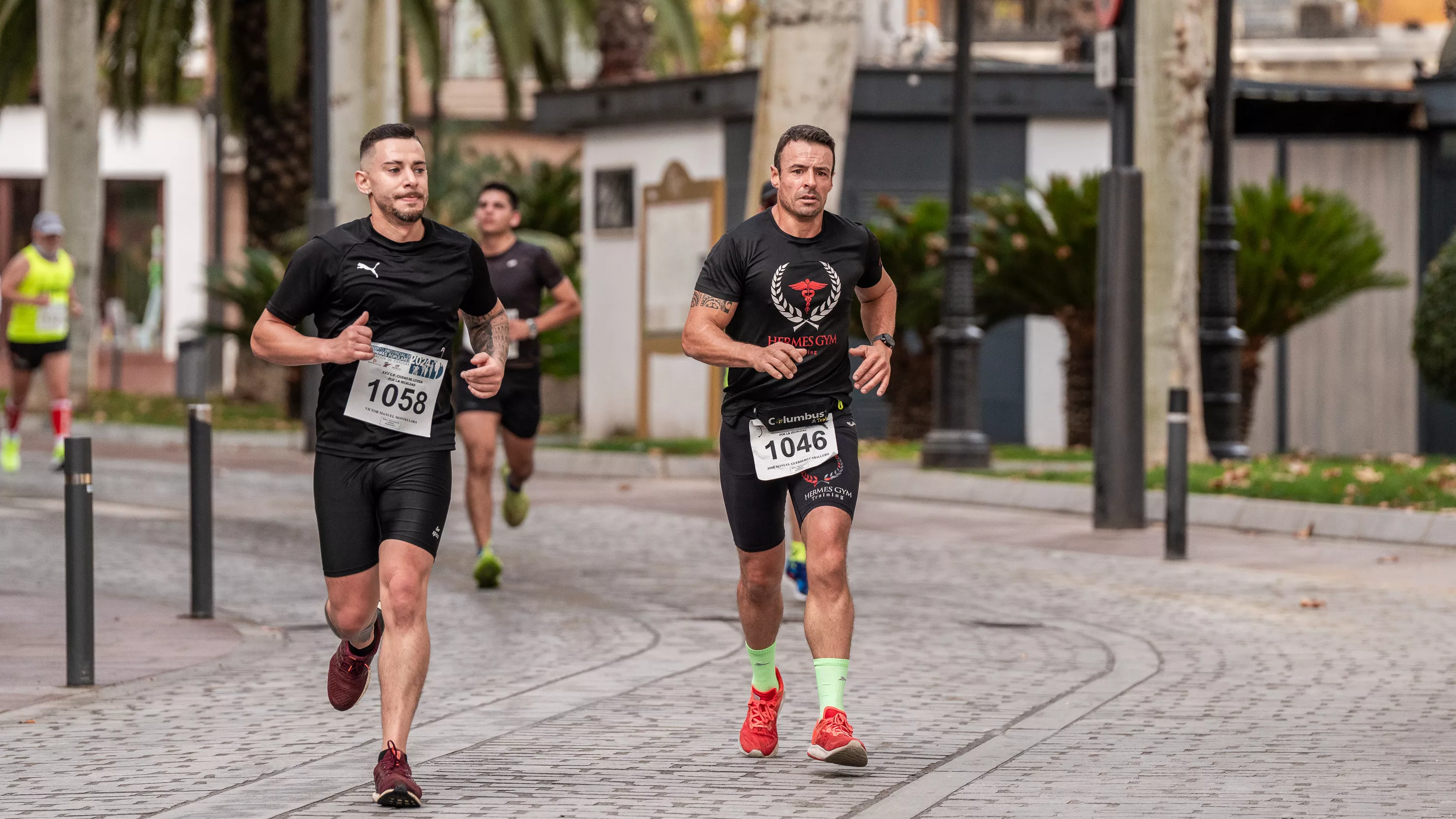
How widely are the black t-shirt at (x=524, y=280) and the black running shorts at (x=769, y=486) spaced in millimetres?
4686

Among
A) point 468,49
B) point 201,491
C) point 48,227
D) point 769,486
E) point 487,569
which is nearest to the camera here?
point 769,486

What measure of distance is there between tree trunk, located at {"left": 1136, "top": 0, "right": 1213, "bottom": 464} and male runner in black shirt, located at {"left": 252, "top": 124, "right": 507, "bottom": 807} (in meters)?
11.7

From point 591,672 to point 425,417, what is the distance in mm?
2505

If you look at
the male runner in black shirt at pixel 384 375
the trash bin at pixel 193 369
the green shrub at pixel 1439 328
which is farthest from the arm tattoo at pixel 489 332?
the trash bin at pixel 193 369

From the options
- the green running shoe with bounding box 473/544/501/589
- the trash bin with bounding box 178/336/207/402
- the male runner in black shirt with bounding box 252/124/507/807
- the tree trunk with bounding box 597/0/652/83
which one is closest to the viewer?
the male runner in black shirt with bounding box 252/124/507/807

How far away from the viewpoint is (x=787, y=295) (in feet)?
22.2

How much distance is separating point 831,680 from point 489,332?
1.44 metres

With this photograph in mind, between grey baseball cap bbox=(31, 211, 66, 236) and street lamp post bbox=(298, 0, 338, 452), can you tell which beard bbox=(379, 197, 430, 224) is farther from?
street lamp post bbox=(298, 0, 338, 452)

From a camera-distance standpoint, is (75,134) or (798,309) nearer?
(798,309)

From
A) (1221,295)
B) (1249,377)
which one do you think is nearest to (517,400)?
(1221,295)

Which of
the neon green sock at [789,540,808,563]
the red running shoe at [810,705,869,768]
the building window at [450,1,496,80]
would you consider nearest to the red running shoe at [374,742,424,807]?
the red running shoe at [810,705,869,768]

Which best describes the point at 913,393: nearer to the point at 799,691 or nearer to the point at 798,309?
the point at 799,691

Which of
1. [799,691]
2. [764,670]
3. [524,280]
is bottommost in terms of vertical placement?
[799,691]

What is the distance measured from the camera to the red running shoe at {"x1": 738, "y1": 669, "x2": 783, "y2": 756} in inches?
273
